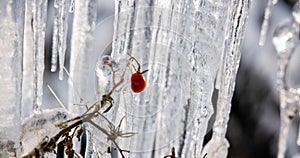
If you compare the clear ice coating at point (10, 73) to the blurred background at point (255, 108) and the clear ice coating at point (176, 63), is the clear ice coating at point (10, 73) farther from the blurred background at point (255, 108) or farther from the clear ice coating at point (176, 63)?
the blurred background at point (255, 108)

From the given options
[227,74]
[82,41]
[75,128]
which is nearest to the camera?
[75,128]

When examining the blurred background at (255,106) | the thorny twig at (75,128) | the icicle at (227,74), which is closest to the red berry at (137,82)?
the thorny twig at (75,128)

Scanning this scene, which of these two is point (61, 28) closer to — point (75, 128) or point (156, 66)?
point (156, 66)

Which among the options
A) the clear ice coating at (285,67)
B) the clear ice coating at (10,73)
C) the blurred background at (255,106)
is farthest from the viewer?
the blurred background at (255,106)

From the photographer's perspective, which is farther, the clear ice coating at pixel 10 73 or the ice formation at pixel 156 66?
the ice formation at pixel 156 66

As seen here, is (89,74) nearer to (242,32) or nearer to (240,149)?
(242,32)

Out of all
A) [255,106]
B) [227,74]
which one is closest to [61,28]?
[227,74]

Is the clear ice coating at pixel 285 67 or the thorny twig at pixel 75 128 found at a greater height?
the clear ice coating at pixel 285 67
